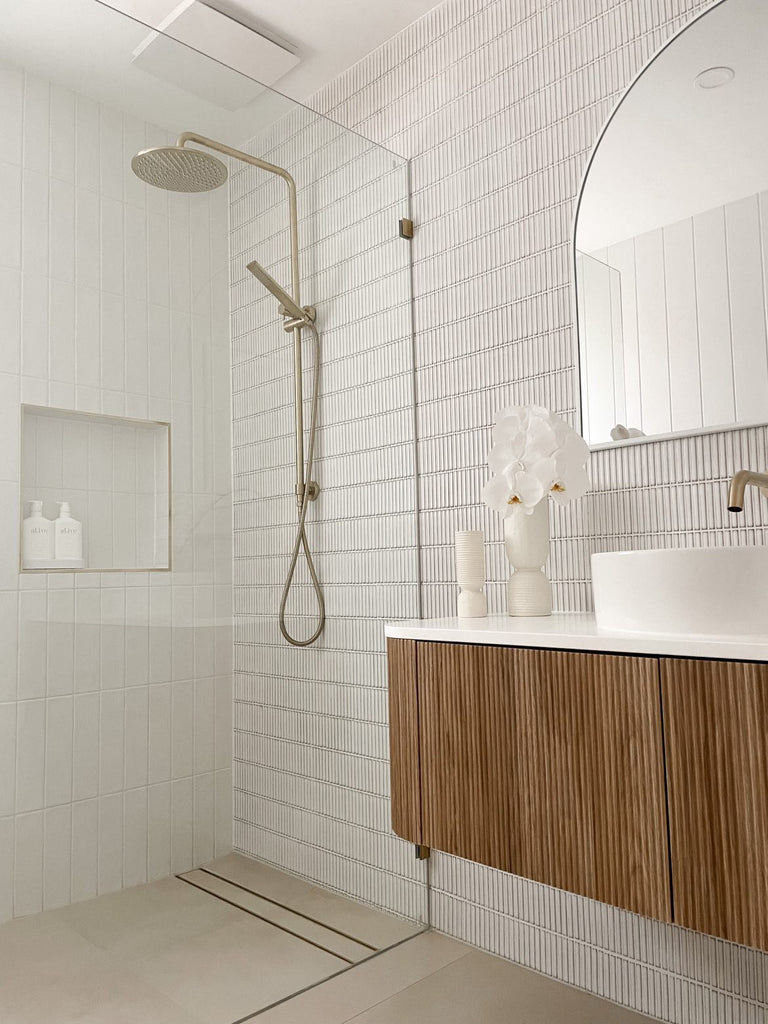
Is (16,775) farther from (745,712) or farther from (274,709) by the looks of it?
(745,712)

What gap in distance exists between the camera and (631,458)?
1618 millimetres

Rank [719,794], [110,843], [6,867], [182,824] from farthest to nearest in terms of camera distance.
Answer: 1. [182,824]
2. [110,843]
3. [6,867]
4. [719,794]

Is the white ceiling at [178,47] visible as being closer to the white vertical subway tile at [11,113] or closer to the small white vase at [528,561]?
the white vertical subway tile at [11,113]

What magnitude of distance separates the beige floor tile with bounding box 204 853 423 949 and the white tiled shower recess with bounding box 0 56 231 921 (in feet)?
0.34

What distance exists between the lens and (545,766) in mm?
1247

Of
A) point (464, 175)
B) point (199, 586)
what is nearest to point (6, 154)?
point (199, 586)

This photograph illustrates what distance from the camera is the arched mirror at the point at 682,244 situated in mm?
1467

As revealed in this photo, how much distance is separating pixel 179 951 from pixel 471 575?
3.01ft

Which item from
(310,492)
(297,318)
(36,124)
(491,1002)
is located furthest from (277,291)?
(491,1002)

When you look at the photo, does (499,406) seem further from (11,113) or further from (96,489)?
(11,113)

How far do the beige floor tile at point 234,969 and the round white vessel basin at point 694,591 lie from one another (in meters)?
1.02

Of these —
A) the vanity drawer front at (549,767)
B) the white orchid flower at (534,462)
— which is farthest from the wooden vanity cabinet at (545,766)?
the white orchid flower at (534,462)

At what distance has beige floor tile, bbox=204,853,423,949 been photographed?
5.55 feet

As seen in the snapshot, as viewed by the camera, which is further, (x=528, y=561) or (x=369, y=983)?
(x=369, y=983)
